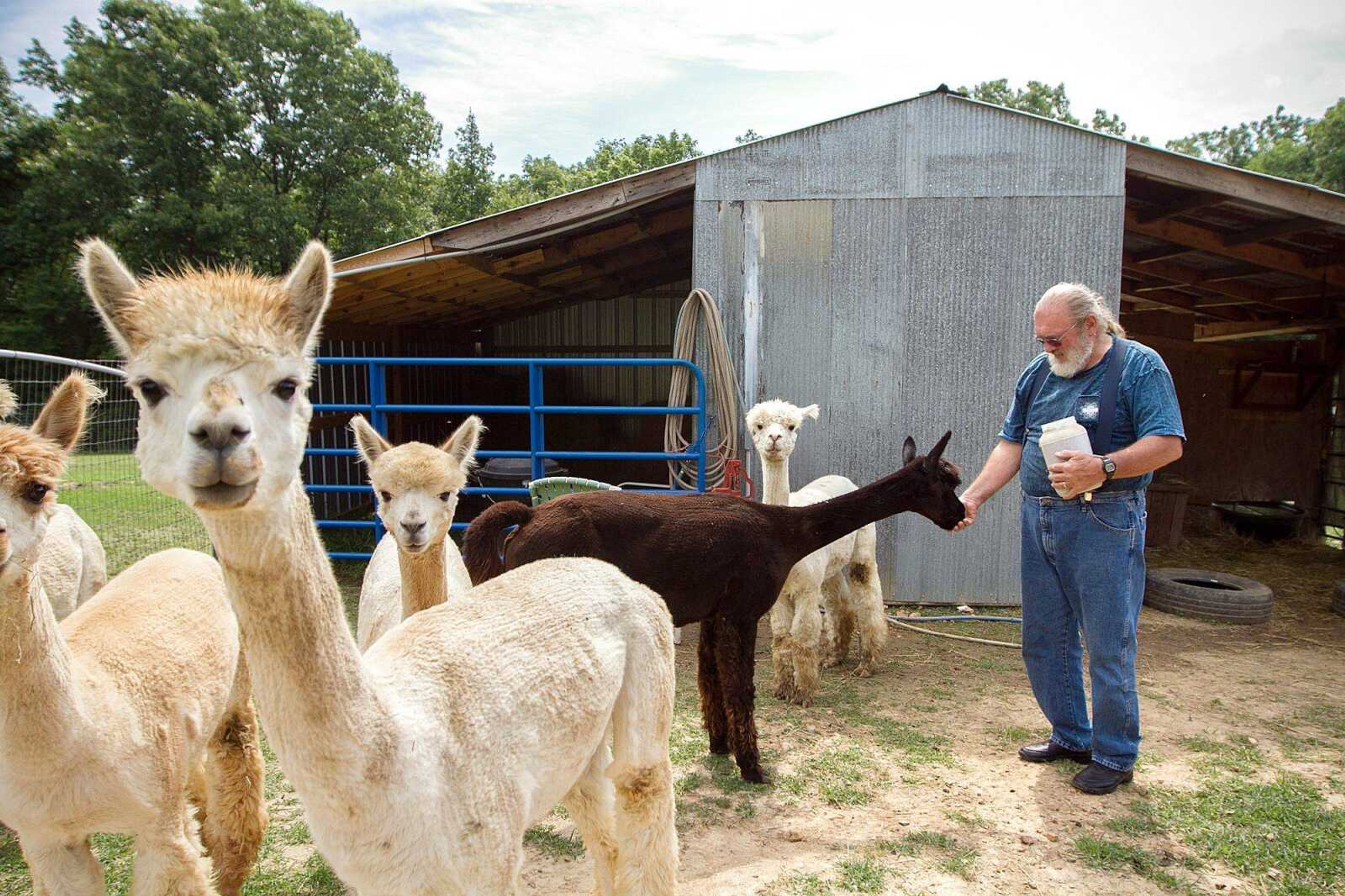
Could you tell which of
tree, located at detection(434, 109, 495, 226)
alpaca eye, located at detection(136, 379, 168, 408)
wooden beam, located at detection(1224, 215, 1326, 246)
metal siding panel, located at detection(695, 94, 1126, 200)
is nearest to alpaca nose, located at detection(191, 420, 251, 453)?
alpaca eye, located at detection(136, 379, 168, 408)

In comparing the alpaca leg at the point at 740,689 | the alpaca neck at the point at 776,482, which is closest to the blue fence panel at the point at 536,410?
the alpaca neck at the point at 776,482

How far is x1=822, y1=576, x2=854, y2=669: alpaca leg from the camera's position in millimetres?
5367

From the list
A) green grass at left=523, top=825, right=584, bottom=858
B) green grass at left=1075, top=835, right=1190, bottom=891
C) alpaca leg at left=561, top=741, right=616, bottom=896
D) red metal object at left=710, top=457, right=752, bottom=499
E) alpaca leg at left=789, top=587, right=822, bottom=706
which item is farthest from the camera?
red metal object at left=710, top=457, right=752, bottom=499

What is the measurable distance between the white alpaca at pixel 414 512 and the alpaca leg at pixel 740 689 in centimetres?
128

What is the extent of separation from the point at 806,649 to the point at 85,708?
3.50 meters

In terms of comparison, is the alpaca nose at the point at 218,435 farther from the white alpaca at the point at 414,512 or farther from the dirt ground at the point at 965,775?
the dirt ground at the point at 965,775

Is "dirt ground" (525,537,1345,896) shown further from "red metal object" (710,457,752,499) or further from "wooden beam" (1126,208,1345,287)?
"wooden beam" (1126,208,1345,287)

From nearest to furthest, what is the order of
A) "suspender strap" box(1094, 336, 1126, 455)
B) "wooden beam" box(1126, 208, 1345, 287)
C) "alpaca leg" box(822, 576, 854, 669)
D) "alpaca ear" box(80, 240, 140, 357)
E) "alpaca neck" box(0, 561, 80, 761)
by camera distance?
"alpaca ear" box(80, 240, 140, 357), "alpaca neck" box(0, 561, 80, 761), "suspender strap" box(1094, 336, 1126, 455), "alpaca leg" box(822, 576, 854, 669), "wooden beam" box(1126, 208, 1345, 287)

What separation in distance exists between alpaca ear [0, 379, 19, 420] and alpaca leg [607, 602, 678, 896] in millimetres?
2235

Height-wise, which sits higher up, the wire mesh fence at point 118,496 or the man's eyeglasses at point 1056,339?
the man's eyeglasses at point 1056,339

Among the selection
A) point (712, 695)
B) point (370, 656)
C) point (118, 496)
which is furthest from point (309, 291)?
point (118, 496)

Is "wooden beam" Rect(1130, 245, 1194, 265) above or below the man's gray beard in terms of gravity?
above

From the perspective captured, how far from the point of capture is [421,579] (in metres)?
2.91

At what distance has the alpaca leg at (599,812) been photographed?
2.28 metres
